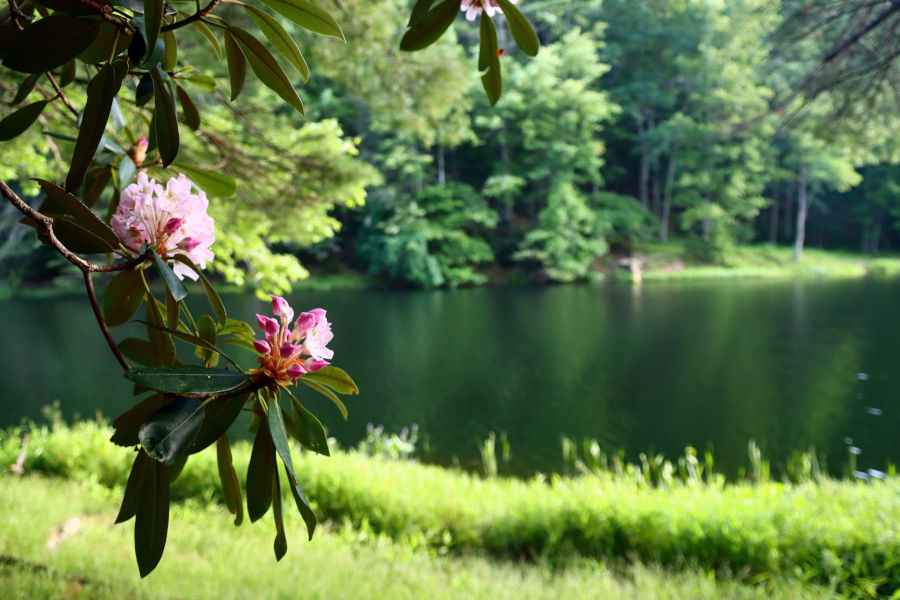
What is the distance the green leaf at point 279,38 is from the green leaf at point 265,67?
16 millimetres

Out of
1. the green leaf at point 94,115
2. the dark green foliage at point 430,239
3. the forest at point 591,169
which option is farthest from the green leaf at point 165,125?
the dark green foliage at point 430,239

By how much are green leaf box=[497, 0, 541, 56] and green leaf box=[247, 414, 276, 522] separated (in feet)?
1.59

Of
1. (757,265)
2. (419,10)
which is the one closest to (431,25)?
(419,10)

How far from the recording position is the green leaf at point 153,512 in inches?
20.8

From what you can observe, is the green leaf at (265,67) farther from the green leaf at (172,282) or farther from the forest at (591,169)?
the forest at (591,169)

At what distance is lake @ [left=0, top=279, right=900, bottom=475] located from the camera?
4.89 meters

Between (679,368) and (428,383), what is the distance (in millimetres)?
3092

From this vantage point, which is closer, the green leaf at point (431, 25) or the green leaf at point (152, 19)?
the green leaf at point (152, 19)

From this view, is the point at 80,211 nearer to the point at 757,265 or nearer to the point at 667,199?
the point at 757,265

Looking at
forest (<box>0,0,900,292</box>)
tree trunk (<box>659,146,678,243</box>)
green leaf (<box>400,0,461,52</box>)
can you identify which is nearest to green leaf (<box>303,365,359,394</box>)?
green leaf (<box>400,0,461,52</box>)

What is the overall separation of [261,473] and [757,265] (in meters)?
20.7

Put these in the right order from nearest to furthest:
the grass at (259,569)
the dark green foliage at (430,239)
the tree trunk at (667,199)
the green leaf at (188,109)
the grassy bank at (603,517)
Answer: the green leaf at (188,109)
the grass at (259,569)
the grassy bank at (603,517)
the dark green foliage at (430,239)
the tree trunk at (667,199)

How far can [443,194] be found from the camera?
17078 mm

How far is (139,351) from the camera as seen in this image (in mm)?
650
